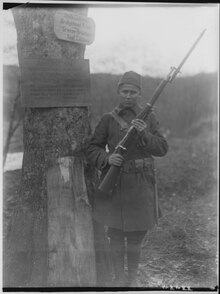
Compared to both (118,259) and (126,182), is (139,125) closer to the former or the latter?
(126,182)

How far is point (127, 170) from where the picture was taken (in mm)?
3131

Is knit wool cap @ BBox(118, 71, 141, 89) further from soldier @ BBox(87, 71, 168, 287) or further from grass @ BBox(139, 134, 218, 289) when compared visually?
grass @ BBox(139, 134, 218, 289)

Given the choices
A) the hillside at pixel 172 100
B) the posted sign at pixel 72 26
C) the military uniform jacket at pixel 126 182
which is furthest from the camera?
the hillside at pixel 172 100

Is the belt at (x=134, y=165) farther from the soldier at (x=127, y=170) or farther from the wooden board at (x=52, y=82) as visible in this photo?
the wooden board at (x=52, y=82)

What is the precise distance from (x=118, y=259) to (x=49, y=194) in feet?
2.70

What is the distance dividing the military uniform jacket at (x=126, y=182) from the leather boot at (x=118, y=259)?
0.18m

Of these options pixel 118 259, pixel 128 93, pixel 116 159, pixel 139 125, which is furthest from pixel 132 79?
pixel 118 259

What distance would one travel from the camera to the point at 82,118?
315 cm

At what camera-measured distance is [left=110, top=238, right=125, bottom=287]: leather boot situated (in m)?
3.20

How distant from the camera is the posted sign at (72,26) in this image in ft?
9.83

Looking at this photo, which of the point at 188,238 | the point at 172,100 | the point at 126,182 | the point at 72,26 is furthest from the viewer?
the point at 172,100

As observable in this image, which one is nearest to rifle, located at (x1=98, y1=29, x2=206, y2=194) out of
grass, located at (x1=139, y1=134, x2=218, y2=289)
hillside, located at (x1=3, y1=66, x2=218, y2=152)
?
hillside, located at (x1=3, y1=66, x2=218, y2=152)

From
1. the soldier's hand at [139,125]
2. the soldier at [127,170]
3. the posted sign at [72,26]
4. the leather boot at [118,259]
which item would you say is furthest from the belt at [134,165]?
the posted sign at [72,26]

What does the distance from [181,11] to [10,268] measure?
261 centimetres
